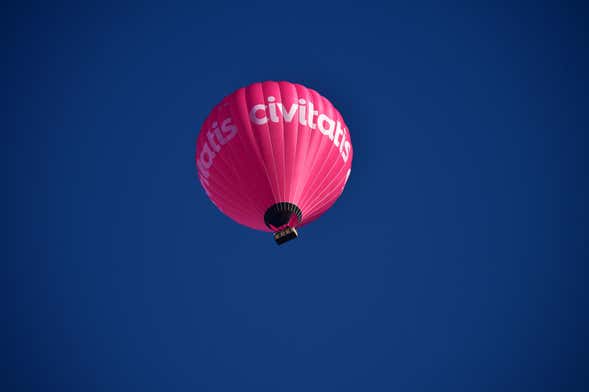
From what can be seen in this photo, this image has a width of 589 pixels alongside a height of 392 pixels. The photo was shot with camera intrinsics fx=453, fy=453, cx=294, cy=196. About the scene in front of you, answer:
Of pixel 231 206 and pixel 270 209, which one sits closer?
pixel 270 209

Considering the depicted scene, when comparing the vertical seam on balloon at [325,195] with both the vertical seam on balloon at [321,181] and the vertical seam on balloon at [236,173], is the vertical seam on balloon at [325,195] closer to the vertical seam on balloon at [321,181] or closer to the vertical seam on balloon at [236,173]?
the vertical seam on balloon at [321,181]

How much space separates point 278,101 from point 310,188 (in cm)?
173

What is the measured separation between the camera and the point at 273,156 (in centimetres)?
797

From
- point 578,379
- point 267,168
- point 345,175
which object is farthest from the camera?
point 578,379

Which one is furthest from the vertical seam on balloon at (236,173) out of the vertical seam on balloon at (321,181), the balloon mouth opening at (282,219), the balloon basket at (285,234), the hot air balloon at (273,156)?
the vertical seam on balloon at (321,181)

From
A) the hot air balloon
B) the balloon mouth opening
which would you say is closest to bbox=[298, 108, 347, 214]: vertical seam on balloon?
the hot air balloon

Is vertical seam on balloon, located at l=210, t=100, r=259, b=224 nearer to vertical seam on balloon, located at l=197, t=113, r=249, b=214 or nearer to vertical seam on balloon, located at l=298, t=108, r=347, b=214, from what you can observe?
vertical seam on balloon, located at l=197, t=113, r=249, b=214

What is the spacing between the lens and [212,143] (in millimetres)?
8477

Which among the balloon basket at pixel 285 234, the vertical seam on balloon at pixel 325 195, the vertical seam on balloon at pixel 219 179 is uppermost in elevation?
the vertical seam on balloon at pixel 219 179

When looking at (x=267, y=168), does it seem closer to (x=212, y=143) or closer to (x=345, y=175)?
(x=212, y=143)

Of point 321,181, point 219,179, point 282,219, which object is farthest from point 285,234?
point 219,179

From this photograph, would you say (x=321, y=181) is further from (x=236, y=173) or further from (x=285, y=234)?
(x=236, y=173)

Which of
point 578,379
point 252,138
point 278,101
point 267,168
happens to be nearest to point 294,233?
point 267,168

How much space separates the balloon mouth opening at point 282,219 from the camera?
7961 mm
